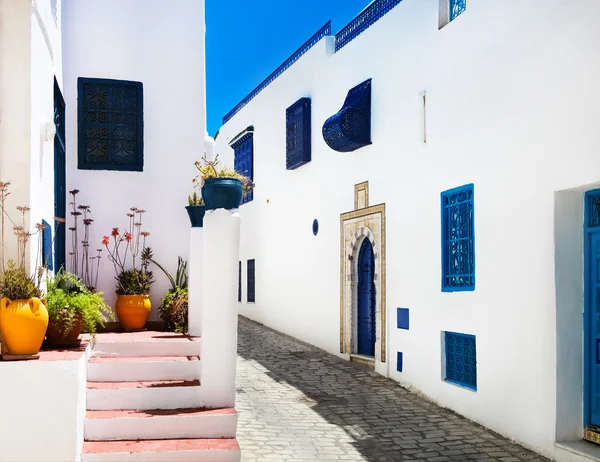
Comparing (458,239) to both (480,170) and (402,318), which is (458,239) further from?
(402,318)

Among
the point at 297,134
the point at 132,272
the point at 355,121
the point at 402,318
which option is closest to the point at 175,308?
the point at 132,272

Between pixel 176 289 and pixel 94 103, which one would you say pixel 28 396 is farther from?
pixel 94 103

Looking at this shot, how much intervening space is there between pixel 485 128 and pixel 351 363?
183 inches

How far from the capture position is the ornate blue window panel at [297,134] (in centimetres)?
1275

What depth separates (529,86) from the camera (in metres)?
6.69

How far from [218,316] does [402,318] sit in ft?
12.5

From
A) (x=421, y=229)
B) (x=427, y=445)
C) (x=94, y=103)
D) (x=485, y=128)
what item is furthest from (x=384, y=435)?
(x=94, y=103)

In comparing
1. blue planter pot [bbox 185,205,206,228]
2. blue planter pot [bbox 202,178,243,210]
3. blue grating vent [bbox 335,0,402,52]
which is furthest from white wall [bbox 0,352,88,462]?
blue grating vent [bbox 335,0,402,52]

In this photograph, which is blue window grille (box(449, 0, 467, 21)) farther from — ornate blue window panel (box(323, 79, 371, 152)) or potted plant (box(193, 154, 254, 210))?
potted plant (box(193, 154, 254, 210))

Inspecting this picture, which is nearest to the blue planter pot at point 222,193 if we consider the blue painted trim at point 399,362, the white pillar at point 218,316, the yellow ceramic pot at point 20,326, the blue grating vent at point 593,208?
the white pillar at point 218,316

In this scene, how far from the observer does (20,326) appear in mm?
4879

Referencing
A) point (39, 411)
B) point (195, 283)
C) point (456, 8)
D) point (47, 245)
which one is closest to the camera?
point (39, 411)

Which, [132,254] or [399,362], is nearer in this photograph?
[132,254]

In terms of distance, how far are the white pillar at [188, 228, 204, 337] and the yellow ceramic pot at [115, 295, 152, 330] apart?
0.64 meters
